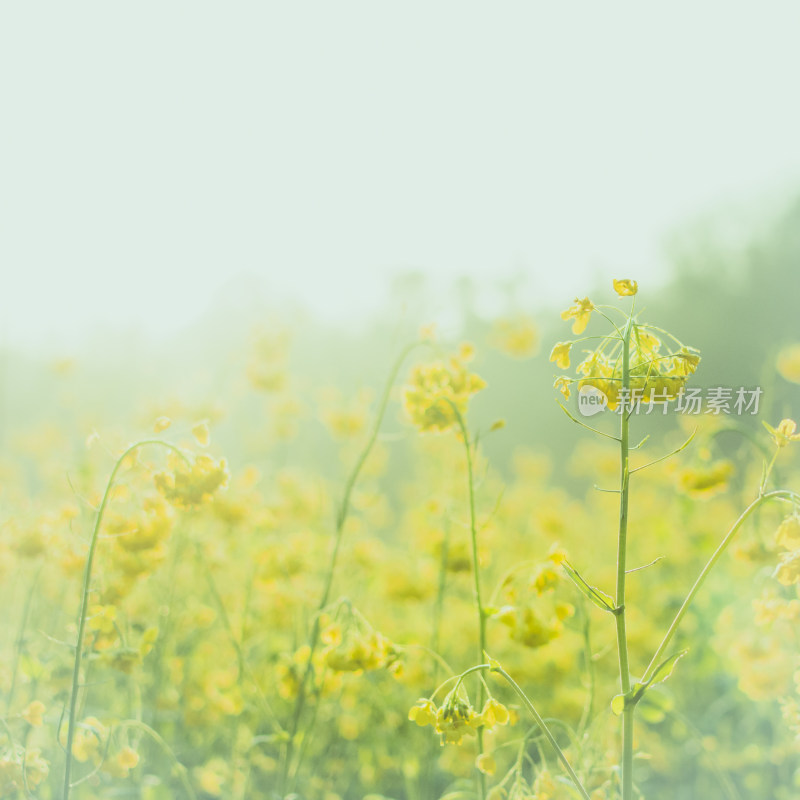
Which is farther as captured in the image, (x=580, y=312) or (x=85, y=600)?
(x=85, y=600)

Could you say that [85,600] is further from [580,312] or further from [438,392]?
[580,312]

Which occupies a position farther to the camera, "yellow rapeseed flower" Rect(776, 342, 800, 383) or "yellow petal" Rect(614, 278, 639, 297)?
"yellow rapeseed flower" Rect(776, 342, 800, 383)

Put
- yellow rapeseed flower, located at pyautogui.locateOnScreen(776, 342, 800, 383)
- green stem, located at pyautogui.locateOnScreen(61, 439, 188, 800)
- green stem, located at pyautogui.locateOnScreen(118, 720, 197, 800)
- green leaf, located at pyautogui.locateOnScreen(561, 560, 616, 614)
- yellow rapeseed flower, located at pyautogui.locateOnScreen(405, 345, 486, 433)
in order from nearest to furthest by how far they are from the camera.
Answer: green leaf, located at pyautogui.locateOnScreen(561, 560, 616, 614)
green stem, located at pyautogui.locateOnScreen(61, 439, 188, 800)
green stem, located at pyautogui.locateOnScreen(118, 720, 197, 800)
yellow rapeseed flower, located at pyautogui.locateOnScreen(405, 345, 486, 433)
yellow rapeseed flower, located at pyautogui.locateOnScreen(776, 342, 800, 383)

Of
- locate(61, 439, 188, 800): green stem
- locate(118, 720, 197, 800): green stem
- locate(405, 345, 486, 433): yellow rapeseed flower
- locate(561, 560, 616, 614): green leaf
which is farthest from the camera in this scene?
locate(405, 345, 486, 433): yellow rapeseed flower

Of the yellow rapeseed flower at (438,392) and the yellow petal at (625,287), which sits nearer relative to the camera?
the yellow petal at (625,287)

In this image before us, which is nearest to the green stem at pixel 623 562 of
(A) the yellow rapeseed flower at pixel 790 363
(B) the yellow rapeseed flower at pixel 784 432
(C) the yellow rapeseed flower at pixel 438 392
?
(B) the yellow rapeseed flower at pixel 784 432

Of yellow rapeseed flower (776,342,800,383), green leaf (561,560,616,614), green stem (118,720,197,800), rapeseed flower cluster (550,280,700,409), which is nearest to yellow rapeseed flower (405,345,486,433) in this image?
rapeseed flower cluster (550,280,700,409)

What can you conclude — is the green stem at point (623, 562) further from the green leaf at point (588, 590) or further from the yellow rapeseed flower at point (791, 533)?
the yellow rapeseed flower at point (791, 533)

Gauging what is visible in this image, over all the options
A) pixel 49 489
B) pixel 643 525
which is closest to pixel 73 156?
pixel 49 489

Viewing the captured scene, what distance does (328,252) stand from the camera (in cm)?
296

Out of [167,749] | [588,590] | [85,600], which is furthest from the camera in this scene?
[167,749]

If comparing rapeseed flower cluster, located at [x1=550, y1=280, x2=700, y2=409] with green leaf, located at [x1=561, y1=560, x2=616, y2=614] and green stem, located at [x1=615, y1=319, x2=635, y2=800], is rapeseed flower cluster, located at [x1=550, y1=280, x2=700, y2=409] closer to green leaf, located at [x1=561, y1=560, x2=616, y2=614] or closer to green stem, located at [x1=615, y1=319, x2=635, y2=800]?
green stem, located at [x1=615, y1=319, x2=635, y2=800]

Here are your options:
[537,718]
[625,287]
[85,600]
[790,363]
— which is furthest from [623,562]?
[790,363]

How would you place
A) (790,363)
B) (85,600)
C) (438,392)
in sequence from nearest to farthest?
(85,600)
(438,392)
(790,363)
